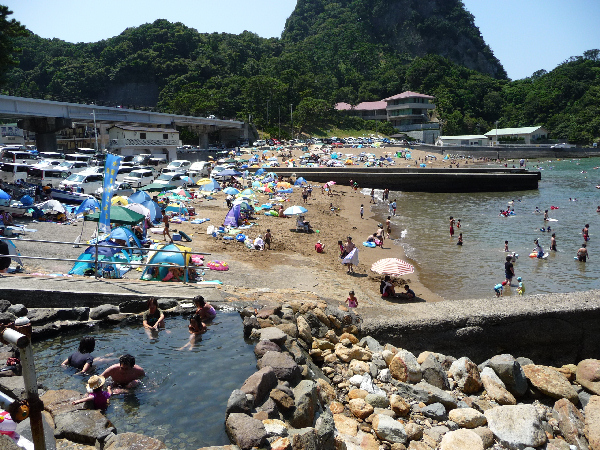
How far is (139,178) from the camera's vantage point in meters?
29.1

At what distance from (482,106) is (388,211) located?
90.2 m

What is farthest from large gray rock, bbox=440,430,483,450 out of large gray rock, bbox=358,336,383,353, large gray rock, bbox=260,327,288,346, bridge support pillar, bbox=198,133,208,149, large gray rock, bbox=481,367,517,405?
bridge support pillar, bbox=198,133,208,149

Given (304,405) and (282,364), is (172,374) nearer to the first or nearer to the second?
(282,364)

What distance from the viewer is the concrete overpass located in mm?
40562

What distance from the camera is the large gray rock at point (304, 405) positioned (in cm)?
511

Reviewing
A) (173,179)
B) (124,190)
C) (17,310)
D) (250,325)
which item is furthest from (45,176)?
(250,325)

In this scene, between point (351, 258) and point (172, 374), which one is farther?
point (351, 258)

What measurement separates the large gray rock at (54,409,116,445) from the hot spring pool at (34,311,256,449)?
0.51 metres

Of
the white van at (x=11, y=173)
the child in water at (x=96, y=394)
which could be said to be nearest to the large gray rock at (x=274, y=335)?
the child in water at (x=96, y=394)

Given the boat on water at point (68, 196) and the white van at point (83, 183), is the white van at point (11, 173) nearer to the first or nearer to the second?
the white van at point (83, 183)

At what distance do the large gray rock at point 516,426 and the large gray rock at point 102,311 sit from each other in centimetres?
620

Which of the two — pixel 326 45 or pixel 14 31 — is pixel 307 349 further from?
pixel 326 45

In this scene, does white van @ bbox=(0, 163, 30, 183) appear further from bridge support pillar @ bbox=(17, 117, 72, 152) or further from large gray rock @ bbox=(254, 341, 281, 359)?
bridge support pillar @ bbox=(17, 117, 72, 152)

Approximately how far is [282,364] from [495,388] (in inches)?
129
